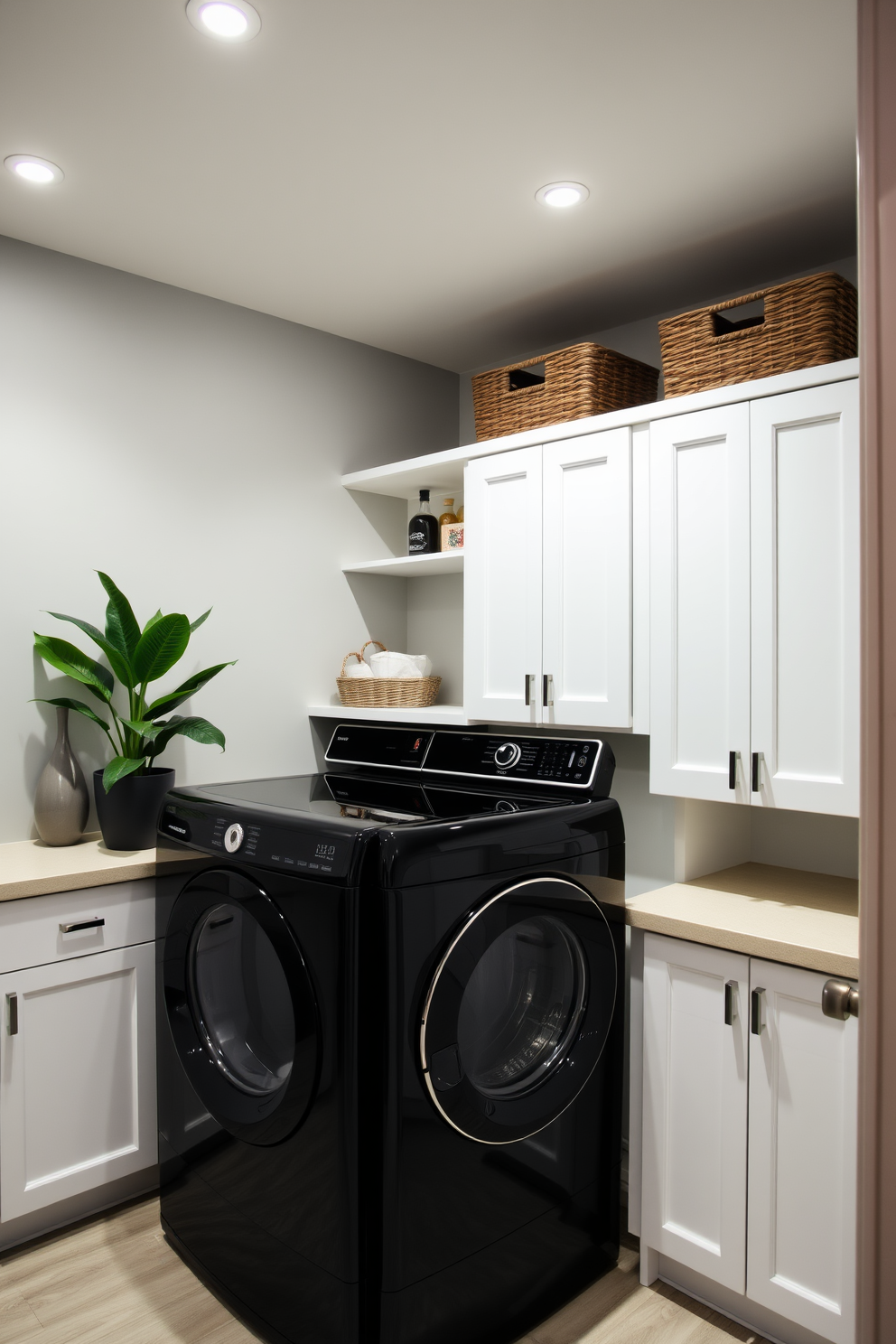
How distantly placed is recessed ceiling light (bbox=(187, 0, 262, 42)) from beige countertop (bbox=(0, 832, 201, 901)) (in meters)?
1.60

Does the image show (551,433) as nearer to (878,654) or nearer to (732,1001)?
(732,1001)

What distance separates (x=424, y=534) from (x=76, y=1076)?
1.86m

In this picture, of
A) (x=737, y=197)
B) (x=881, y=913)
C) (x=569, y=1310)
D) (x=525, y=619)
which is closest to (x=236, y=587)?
(x=525, y=619)

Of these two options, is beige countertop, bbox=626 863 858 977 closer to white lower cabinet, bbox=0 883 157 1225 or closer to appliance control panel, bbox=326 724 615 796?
appliance control panel, bbox=326 724 615 796

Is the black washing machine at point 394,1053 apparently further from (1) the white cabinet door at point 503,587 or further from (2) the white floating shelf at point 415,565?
(2) the white floating shelf at point 415,565

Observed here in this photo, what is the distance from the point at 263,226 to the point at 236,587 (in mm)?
1064

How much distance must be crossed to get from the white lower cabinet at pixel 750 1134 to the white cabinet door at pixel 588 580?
66 centimetres

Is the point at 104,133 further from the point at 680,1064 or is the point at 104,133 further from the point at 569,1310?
the point at 569,1310

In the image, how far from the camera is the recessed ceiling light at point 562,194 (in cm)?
201

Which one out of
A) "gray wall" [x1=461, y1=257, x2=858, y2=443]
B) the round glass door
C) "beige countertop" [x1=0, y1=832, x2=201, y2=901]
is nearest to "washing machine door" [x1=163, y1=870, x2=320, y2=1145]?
the round glass door

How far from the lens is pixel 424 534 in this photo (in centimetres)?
299

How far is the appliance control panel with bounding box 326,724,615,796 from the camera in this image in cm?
223

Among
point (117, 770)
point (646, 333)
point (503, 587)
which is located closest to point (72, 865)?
point (117, 770)

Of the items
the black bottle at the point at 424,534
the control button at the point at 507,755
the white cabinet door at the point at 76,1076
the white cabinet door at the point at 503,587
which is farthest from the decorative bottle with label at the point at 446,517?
the white cabinet door at the point at 76,1076
